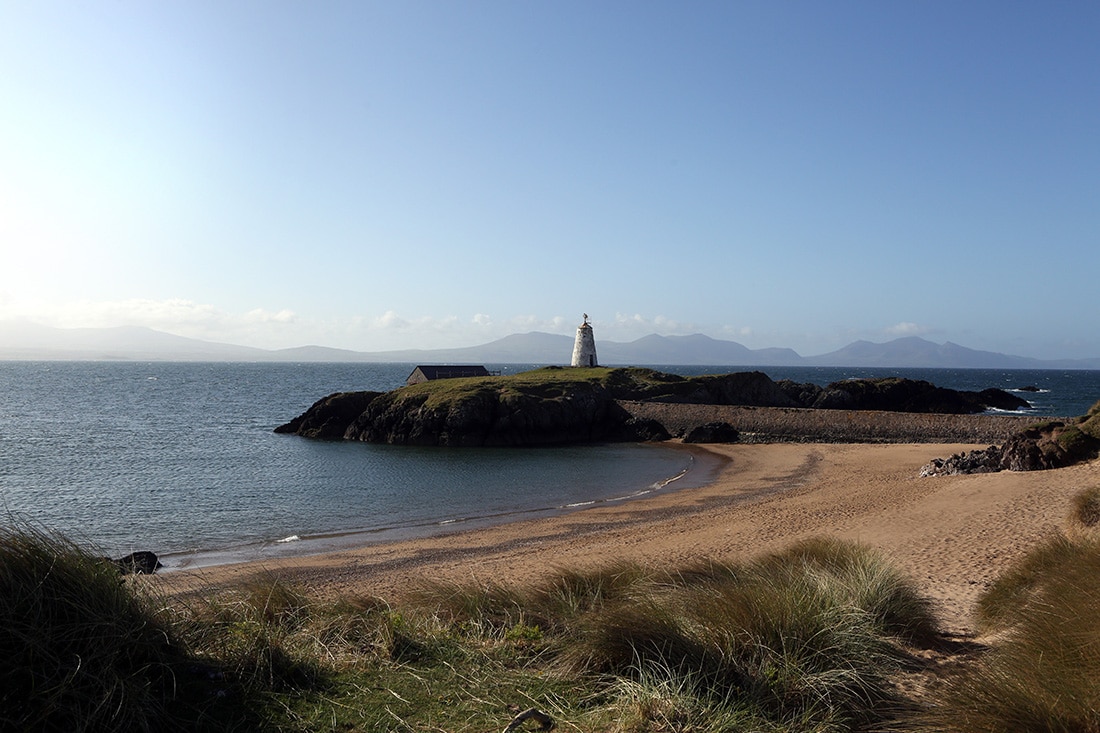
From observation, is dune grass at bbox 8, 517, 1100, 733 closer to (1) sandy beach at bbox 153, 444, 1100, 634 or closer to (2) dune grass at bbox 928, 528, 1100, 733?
(2) dune grass at bbox 928, 528, 1100, 733

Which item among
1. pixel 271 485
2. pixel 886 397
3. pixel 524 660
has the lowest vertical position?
pixel 271 485

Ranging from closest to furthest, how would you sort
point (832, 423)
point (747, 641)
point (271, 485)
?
1. point (747, 641)
2. point (271, 485)
3. point (832, 423)

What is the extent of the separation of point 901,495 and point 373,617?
799 inches

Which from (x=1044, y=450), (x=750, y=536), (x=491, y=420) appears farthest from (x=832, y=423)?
(x=750, y=536)

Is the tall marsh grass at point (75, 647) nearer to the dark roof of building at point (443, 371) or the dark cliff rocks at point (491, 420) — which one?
the dark cliff rocks at point (491, 420)

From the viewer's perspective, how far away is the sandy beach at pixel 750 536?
40.0 ft

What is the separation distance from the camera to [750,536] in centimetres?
1756

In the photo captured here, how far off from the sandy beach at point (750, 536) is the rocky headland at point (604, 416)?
16.1m

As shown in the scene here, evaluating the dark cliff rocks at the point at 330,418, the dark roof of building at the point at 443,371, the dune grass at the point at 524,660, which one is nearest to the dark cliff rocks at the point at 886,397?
the dark roof of building at the point at 443,371

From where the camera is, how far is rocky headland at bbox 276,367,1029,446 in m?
42.4

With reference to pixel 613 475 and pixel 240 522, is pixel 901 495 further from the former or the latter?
pixel 240 522

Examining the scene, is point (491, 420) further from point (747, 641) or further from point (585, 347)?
point (747, 641)

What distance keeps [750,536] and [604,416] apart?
32.7 m

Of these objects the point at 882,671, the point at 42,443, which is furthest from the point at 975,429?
the point at 42,443
